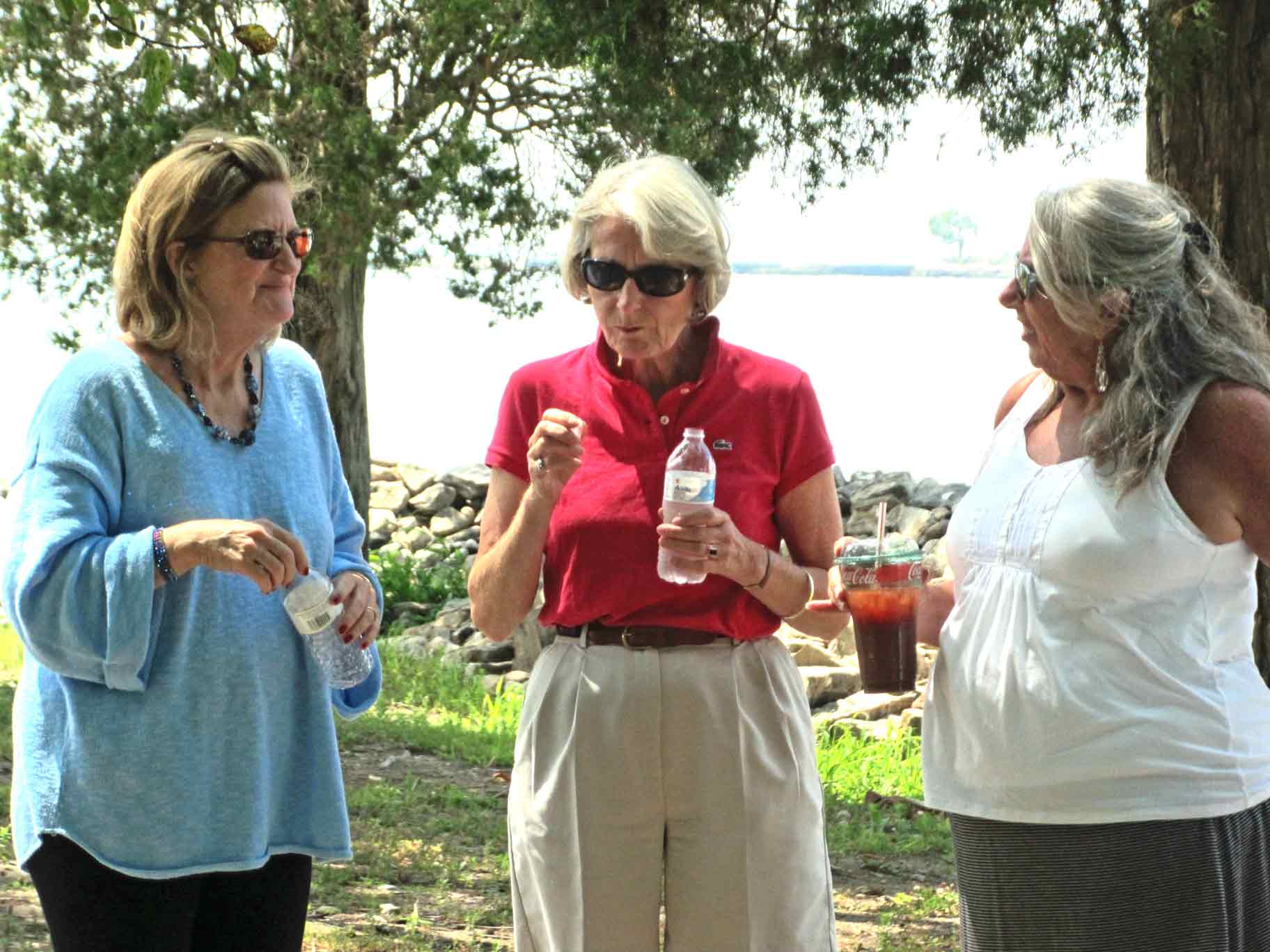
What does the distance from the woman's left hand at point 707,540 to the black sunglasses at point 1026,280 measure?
67cm

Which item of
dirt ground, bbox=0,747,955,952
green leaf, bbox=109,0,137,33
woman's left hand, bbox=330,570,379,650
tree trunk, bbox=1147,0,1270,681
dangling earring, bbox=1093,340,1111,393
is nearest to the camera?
dangling earring, bbox=1093,340,1111,393

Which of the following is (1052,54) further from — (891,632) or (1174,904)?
(1174,904)

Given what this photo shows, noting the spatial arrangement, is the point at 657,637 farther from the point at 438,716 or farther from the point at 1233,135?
the point at 438,716

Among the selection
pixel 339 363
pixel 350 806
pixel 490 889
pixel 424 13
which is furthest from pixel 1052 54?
pixel 339 363

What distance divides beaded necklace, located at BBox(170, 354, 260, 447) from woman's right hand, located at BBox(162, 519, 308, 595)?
24cm

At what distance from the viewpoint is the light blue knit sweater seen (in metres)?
2.65

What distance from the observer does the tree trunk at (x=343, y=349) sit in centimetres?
1069

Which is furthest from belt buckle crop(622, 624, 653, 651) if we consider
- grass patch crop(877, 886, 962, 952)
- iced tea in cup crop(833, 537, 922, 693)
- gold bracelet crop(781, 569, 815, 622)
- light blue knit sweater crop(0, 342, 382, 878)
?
grass patch crop(877, 886, 962, 952)

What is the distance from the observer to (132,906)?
272cm

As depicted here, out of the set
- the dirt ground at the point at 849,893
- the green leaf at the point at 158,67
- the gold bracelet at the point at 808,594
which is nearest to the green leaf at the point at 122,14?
the green leaf at the point at 158,67

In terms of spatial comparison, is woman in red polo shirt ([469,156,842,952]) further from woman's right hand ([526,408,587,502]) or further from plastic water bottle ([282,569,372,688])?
plastic water bottle ([282,569,372,688])

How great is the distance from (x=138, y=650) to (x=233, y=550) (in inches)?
9.2

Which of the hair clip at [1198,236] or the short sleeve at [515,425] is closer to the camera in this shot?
the hair clip at [1198,236]

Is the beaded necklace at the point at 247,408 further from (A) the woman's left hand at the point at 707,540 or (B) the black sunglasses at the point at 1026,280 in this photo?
(B) the black sunglasses at the point at 1026,280
